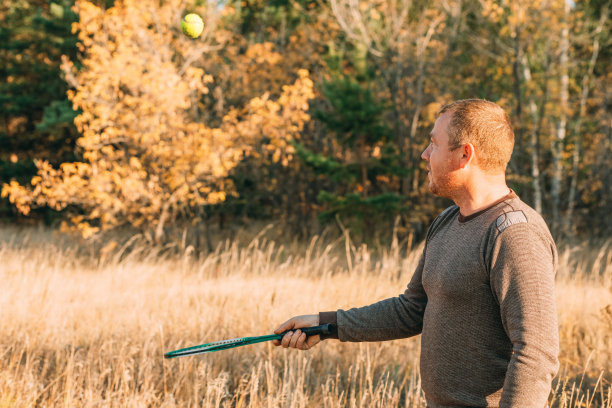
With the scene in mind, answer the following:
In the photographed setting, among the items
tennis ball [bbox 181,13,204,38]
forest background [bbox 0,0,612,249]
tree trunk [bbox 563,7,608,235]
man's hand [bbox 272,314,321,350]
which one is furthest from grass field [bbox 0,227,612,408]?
tree trunk [bbox 563,7,608,235]

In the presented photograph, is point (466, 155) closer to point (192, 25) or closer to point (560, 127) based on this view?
point (192, 25)

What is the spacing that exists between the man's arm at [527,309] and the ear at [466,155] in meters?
0.24

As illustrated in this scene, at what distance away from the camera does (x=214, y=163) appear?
8.80m

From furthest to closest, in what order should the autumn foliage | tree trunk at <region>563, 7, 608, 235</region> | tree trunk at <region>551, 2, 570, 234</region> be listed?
tree trunk at <region>563, 7, 608, 235</region> → tree trunk at <region>551, 2, 570, 234</region> → the autumn foliage

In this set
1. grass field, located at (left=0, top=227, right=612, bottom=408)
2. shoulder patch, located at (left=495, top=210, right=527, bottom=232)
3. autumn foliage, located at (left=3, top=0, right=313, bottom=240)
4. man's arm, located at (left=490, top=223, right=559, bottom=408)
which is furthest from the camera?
autumn foliage, located at (left=3, top=0, right=313, bottom=240)

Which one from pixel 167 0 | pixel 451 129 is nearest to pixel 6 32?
pixel 167 0

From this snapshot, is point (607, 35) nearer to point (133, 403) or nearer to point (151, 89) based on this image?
point (151, 89)

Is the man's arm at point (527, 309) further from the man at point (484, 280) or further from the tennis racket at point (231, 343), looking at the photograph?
the tennis racket at point (231, 343)

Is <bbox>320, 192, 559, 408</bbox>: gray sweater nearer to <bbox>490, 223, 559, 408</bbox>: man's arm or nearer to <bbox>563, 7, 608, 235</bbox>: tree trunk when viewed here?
<bbox>490, 223, 559, 408</bbox>: man's arm

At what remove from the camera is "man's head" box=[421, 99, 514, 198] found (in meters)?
1.55

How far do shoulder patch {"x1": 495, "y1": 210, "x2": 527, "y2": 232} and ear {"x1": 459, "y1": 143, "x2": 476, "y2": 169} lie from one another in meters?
0.19

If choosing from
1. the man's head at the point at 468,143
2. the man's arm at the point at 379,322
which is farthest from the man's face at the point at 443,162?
the man's arm at the point at 379,322

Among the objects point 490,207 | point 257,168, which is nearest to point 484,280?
point 490,207

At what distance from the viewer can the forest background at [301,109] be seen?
8.85m
